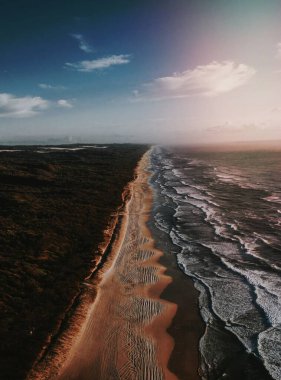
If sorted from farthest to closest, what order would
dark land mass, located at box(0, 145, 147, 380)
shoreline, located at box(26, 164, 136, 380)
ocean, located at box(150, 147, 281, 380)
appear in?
1. dark land mass, located at box(0, 145, 147, 380)
2. ocean, located at box(150, 147, 281, 380)
3. shoreline, located at box(26, 164, 136, 380)

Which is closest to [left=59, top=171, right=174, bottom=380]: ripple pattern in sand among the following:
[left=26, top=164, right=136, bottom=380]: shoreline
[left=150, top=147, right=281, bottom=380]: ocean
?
[left=26, top=164, right=136, bottom=380]: shoreline

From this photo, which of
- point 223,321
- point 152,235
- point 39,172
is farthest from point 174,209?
point 39,172

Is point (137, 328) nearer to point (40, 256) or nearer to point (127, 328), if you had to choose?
point (127, 328)

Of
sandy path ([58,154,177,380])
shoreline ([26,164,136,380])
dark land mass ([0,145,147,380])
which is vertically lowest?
sandy path ([58,154,177,380])

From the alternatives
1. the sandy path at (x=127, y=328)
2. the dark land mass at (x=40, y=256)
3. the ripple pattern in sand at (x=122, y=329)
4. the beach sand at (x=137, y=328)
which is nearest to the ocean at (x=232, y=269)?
the beach sand at (x=137, y=328)

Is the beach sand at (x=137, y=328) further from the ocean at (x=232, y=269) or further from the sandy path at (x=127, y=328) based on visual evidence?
the ocean at (x=232, y=269)

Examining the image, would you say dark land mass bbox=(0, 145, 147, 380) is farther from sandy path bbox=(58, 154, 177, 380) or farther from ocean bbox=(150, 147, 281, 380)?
ocean bbox=(150, 147, 281, 380)

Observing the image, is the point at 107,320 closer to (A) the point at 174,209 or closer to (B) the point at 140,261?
(B) the point at 140,261
